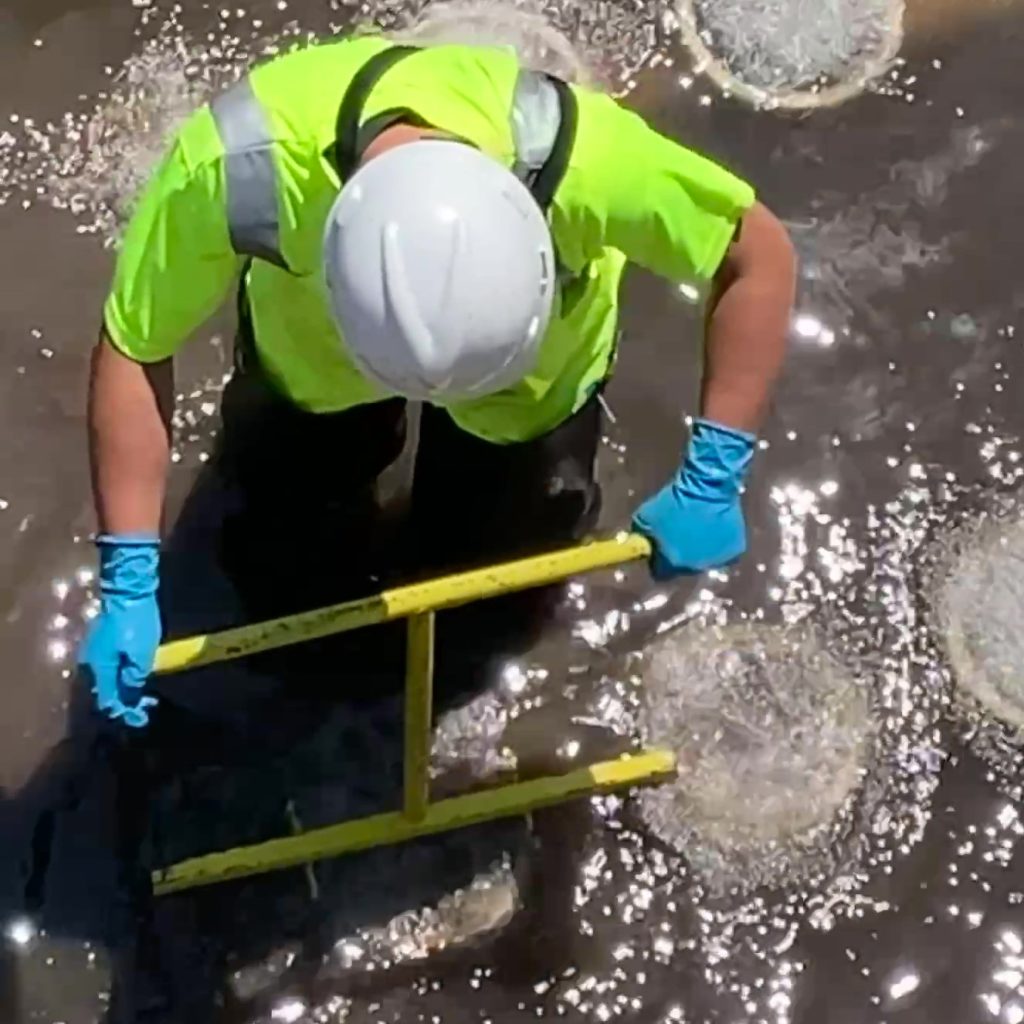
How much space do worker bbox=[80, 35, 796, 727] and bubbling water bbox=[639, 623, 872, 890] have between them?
0.44 metres

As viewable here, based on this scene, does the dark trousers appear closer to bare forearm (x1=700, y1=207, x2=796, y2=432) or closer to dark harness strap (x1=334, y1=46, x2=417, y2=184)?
bare forearm (x1=700, y1=207, x2=796, y2=432)

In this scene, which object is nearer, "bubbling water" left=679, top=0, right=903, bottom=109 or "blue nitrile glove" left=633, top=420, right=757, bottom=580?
"blue nitrile glove" left=633, top=420, right=757, bottom=580

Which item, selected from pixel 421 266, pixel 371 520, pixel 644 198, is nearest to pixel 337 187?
pixel 421 266

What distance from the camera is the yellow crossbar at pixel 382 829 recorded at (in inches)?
84.0


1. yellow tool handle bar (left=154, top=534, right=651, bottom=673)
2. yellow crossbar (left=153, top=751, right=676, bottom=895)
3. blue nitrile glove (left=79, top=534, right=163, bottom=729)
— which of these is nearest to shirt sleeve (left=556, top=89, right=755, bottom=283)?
yellow tool handle bar (left=154, top=534, right=651, bottom=673)

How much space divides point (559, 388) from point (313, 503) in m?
0.53

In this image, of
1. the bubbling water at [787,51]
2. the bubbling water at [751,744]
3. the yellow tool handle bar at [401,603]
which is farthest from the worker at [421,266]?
the bubbling water at [787,51]

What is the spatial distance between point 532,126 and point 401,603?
0.47 meters

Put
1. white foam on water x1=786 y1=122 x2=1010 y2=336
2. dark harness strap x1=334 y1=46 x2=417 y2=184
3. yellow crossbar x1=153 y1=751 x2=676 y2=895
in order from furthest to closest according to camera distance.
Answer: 1. white foam on water x1=786 y1=122 x2=1010 y2=336
2. yellow crossbar x1=153 y1=751 x2=676 y2=895
3. dark harness strap x1=334 y1=46 x2=417 y2=184

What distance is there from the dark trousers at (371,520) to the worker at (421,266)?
21 centimetres

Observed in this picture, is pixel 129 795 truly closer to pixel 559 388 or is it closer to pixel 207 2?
pixel 559 388

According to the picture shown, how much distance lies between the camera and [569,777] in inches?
86.0

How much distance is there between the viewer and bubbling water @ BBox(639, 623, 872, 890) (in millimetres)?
2248

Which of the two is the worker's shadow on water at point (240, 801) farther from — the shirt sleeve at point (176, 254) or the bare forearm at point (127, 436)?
the shirt sleeve at point (176, 254)
